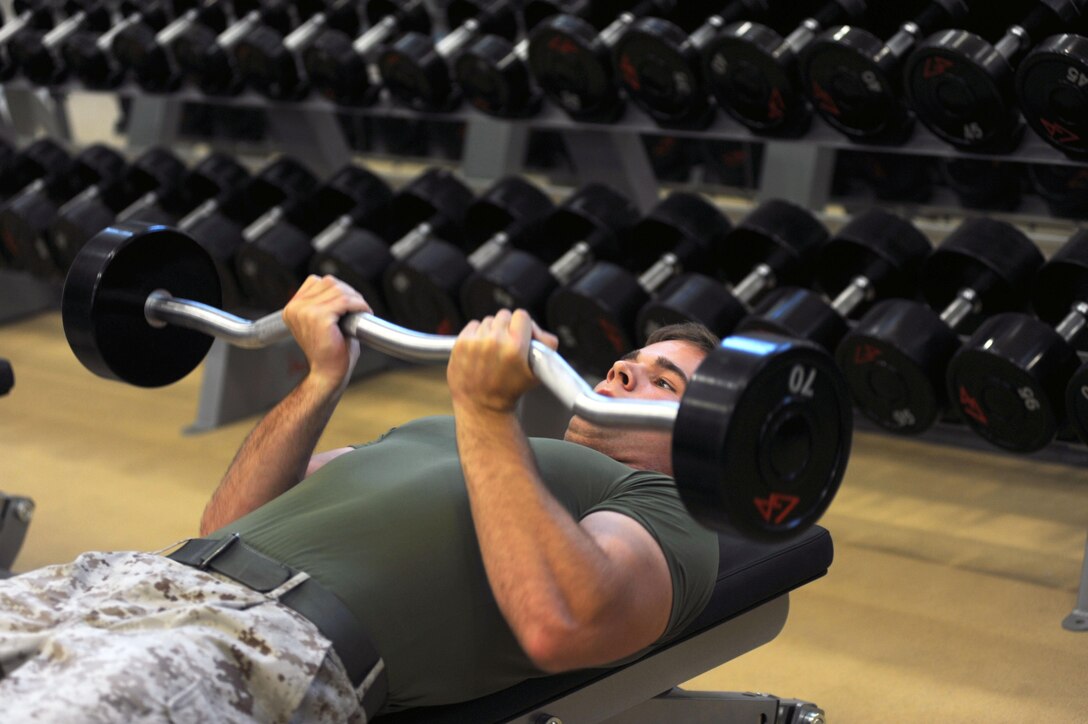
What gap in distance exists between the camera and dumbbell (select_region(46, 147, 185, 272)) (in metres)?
3.67

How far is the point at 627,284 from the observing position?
2.81 metres

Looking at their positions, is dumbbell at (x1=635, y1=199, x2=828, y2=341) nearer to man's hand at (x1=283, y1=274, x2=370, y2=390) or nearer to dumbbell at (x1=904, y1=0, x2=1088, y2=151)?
dumbbell at (x1=904, y1=0, x2=1088, y2=151)

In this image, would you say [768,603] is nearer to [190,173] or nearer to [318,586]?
[318,586]

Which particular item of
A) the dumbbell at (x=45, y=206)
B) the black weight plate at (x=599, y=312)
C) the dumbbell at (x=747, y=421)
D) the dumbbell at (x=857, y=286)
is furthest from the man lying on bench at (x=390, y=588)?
the dumbbell at (x=45, y=206)

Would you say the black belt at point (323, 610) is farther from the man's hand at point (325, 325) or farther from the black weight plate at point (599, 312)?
the black weight plate at point (599, 312)

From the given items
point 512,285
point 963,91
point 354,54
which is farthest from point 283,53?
point 963,91

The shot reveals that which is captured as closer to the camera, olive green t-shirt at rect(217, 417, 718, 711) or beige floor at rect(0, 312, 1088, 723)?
olive green t-shirt at rect(217, 417, 718, 711)

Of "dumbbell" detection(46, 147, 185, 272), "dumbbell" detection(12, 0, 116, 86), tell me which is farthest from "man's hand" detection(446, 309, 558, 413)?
"dumbbell" detection(12, 0, 116, 86)

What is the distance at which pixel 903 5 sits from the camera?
2.74m

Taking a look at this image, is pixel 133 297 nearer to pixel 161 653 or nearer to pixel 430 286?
pixel 161 653

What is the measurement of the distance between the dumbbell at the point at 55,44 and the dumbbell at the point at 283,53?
80 cm

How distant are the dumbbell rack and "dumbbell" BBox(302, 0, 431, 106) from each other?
0.06m

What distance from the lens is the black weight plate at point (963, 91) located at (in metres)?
2.31

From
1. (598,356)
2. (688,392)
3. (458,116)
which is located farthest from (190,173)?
(688,392)
